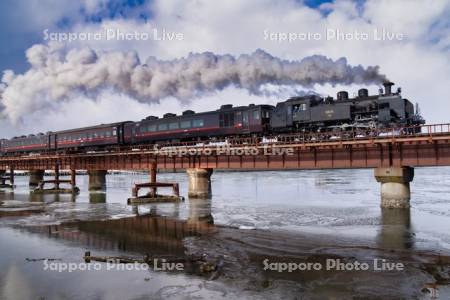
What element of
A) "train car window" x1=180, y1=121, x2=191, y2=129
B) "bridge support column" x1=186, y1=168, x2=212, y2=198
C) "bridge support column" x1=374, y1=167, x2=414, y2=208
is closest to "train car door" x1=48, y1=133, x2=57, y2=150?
"train car window" x1=180, y1=121, x2=191, y2=129

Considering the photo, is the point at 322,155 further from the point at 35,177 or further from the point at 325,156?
the point at 35,177

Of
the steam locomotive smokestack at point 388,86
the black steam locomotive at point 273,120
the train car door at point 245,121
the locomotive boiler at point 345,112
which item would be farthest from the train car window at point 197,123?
the steam locomotive smokestack at point 388,86

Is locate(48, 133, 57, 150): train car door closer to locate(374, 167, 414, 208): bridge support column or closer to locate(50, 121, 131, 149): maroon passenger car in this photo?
locate(50, 121, 131, 149): maroon passenger car

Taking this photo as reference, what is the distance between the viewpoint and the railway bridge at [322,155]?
2806cm

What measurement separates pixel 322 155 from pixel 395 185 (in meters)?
5.60

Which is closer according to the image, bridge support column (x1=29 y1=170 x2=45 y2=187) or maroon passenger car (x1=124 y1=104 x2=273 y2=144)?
maroon passenger car (x1=124 y1=104 x2=273 y2=144)

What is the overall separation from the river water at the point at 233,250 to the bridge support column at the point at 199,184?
29.1ft

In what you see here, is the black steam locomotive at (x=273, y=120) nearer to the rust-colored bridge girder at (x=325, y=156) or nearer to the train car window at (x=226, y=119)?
the train car window at (x=226, y=119)

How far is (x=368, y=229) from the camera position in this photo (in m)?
22.7

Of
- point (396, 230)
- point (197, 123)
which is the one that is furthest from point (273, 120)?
point (396, 230)

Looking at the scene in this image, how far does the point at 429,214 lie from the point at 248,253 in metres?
16.8

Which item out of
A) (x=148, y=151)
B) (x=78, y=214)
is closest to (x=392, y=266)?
(x=78, y=214)

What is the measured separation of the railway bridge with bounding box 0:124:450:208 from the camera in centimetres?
2806

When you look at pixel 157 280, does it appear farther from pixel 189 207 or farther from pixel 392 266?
pixel 189 207
